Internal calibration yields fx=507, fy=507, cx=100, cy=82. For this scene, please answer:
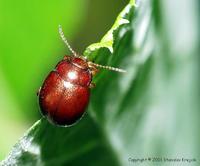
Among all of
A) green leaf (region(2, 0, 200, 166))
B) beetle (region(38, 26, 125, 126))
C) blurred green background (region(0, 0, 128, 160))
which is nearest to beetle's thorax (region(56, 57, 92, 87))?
beetle (region(38, 26, 125, 126))

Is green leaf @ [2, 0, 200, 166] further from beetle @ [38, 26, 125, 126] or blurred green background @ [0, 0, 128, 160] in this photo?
blurred green background @ [0, 0, 128, 160]

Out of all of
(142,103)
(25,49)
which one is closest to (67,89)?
(25,49)

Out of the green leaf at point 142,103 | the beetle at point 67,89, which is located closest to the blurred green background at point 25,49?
the beetle at point 67,89

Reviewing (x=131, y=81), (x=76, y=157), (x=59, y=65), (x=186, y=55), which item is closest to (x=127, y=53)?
(x=131, y=81)

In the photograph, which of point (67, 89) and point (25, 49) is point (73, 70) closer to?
point (67, 89)

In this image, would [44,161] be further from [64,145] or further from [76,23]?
[76,23]

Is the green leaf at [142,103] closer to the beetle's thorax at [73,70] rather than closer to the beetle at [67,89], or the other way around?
the beetle at [67,89]
